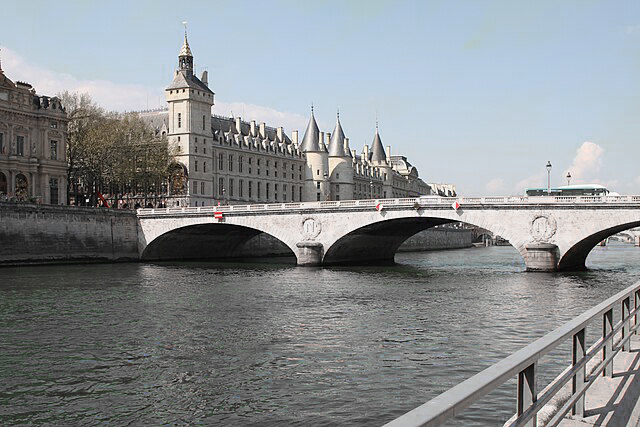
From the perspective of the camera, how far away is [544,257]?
47.6 m

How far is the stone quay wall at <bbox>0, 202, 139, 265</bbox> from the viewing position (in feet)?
183

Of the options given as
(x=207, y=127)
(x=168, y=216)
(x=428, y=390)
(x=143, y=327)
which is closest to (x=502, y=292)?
(x=143, y=327)

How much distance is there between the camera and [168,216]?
2596 inches

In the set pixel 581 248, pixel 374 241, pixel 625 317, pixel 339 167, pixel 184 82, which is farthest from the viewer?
pixel 339 167

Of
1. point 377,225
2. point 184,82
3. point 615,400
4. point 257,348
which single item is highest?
point 184,82

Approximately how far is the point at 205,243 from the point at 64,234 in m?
14.9

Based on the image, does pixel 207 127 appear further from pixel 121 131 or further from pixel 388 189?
pixel 388 189

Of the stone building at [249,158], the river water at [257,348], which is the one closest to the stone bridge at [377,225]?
the river water at [257,348]

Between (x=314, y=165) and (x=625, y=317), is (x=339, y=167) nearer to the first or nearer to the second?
(x=314, y=165)

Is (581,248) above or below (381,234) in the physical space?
below

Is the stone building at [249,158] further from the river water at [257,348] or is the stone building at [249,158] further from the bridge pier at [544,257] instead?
the river water at [257,348]

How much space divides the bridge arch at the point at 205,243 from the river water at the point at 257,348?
92.9 ft

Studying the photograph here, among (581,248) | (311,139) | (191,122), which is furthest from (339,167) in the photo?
(581,248)

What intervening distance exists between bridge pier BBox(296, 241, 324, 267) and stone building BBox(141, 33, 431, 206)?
44.7m
